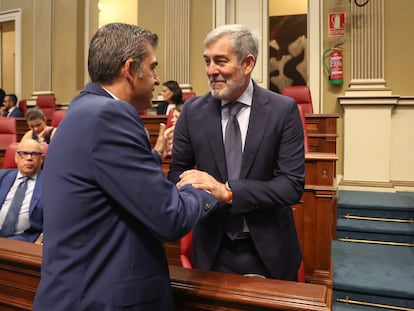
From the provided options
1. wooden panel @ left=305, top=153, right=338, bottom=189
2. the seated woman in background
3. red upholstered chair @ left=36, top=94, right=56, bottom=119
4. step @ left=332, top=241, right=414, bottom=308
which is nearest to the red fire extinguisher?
step @ left=332, top=241, right=414, bottom=308

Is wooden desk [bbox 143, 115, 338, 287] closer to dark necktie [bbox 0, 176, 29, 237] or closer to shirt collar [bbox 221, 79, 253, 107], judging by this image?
dark necktie [bbox 0, 176, 29, 237]

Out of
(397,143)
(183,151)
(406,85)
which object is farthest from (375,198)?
(183,151)

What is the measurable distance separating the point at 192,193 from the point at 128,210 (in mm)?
181

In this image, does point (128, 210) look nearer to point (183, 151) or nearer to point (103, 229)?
point (103, 229)

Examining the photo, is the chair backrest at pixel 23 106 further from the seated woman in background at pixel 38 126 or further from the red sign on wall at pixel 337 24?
the red sign on wall at pixel 337 24

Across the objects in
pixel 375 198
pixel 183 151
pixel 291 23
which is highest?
pixel 291 23

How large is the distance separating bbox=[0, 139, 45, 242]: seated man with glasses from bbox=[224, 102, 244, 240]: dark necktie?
159 cm

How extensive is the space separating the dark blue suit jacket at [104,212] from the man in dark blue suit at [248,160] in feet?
1.11

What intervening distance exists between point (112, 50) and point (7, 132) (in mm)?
3867

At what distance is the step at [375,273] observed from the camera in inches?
82.4

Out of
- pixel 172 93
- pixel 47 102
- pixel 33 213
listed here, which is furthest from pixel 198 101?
pixel 47 102

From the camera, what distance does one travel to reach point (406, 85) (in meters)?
4.50

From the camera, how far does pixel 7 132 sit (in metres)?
4.23

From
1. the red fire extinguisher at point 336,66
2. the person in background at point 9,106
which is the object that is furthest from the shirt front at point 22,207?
the person in background at point 9,106
